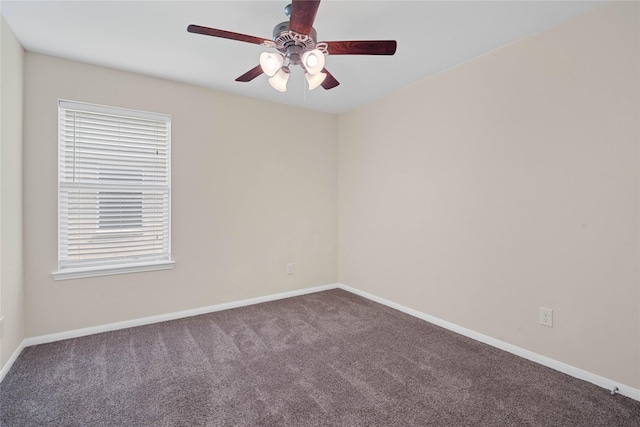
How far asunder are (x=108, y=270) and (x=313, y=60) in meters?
2.65

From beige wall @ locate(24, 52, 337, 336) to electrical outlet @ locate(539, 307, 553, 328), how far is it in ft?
8.50

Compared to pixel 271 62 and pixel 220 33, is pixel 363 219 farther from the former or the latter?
pixel 220 33

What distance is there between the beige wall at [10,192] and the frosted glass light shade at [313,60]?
6.89 ft

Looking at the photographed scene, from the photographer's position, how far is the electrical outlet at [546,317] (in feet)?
7.60

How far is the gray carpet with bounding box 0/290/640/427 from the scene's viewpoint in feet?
5.82

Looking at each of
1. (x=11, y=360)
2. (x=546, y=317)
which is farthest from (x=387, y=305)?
(x=11, y=360)

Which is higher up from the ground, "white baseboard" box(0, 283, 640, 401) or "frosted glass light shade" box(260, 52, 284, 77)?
"frosted glass light shade" box(260, 52, 284, 77)

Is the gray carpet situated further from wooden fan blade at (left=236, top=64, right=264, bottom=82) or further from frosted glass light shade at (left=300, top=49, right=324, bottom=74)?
wooden fan blade at (left=236, top=64, right=264, bottom=82)

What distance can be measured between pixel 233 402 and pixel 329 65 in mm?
2754

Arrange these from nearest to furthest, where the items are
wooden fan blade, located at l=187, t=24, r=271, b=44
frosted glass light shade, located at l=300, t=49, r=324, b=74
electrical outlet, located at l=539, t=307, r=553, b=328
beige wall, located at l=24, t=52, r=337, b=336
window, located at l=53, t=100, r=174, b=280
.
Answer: wooden fan blade, located at l=187, t=24, r=271, b=44
frosted glass light shade, located at l=300, t=49, r=324, b=74
electrical outlet, located at l=539, t=307, r=553, b=328
beige wall, located at l=24, t=52, r=337, b=336
window, located at l=53, t=100, r=174, b=280

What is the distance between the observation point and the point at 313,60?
1.81 m

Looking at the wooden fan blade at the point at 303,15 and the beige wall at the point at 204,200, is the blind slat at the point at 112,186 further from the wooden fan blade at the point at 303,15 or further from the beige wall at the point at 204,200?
the wooden fan blade at the point at 303,15

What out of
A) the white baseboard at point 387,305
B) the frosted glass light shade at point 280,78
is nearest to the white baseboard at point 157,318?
the white baseboard at point 387,305

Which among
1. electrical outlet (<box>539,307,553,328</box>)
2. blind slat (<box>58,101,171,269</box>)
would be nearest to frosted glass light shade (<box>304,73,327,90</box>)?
blind slat (<box>58,101,171,269</box>)
